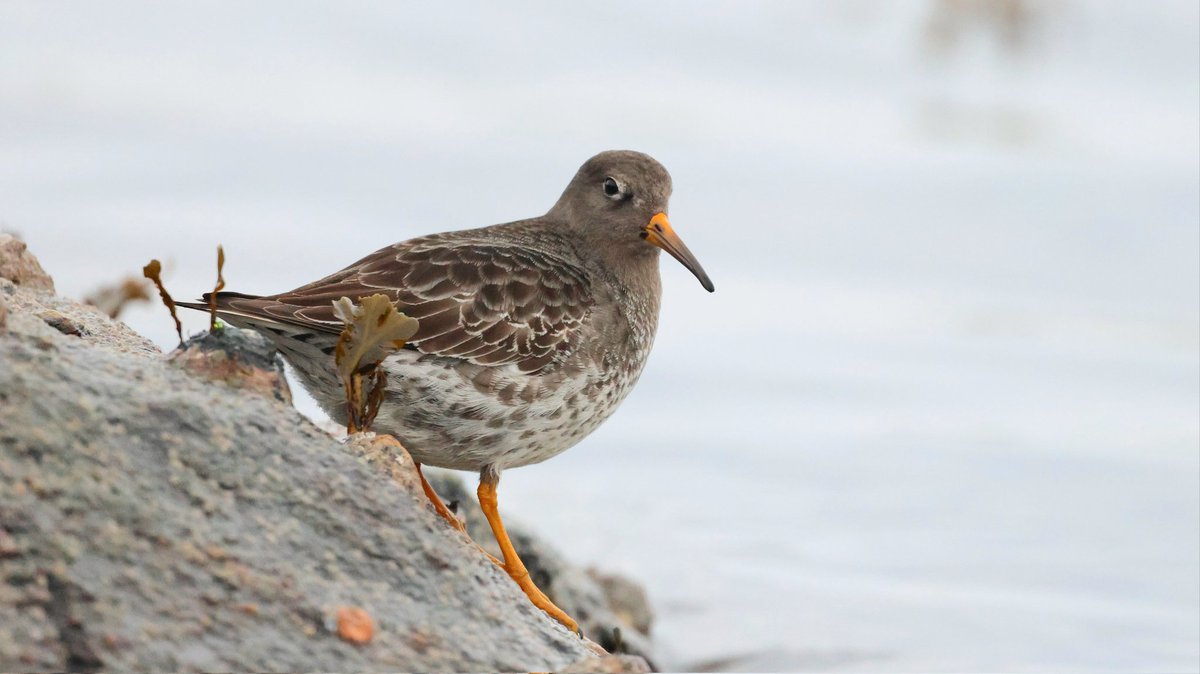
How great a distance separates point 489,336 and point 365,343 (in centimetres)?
121

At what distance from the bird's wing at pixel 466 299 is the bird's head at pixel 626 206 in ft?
1.81

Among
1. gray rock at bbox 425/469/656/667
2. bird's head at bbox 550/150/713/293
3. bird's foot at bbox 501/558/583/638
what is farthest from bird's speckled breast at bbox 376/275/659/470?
gray rock at bbox 425/469/656/667

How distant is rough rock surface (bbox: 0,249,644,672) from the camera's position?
3.51 m

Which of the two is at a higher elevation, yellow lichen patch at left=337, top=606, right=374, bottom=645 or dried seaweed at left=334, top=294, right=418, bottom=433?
dried seaweed at left=334, top=294, right=418, bottom=433

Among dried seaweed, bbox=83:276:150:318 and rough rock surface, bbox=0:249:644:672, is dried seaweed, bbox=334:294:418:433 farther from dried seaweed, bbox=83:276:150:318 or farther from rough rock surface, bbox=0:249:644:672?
dried seaweed, bbox=83:276:150:318

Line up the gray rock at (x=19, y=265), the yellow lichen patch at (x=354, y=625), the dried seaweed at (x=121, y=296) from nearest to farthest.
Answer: the yellow lichen patch at (x=354, y=625) < the gray rock at (x=19, y=265) < the dried seaweed at (x=121, y=296)

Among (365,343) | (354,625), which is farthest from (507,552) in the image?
(354,625)

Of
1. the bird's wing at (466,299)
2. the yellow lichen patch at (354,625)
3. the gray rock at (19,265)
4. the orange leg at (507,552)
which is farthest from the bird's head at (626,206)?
the yellow lichen patch at (354,625)

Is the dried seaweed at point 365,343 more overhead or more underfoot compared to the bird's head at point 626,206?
more underfoot

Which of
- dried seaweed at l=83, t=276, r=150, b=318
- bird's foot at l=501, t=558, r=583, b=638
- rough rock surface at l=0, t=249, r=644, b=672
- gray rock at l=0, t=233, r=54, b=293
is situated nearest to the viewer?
rough rock surface at l=0, t=249, r=644, b=672

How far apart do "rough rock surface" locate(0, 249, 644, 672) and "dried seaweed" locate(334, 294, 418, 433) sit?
0.54m

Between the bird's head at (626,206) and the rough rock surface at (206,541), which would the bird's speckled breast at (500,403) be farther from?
the rough rock surface at (206,541)

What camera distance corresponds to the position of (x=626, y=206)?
7172mm

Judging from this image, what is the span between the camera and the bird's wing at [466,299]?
19.1ft
